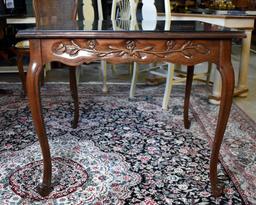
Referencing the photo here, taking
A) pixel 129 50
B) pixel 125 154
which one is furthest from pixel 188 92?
pixel 129 50

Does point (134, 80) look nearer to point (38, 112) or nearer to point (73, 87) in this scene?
point (73, 87)

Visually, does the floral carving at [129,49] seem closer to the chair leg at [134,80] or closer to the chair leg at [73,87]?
the chair leg at [73,87]

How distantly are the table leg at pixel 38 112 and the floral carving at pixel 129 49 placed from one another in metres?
0.11

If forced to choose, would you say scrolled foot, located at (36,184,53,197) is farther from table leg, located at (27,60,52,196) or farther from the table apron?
the table apron

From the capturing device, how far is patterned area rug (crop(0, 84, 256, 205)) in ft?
4.60

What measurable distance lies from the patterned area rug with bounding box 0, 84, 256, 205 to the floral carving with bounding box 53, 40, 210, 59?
639mm

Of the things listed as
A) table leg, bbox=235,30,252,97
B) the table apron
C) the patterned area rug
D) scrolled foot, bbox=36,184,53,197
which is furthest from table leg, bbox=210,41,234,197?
table leg, bbox=235,30,252,97

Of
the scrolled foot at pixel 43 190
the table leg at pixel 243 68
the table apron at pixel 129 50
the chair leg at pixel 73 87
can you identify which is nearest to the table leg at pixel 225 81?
the table apron at pixel 129 50

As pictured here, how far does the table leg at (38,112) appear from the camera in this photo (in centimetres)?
122

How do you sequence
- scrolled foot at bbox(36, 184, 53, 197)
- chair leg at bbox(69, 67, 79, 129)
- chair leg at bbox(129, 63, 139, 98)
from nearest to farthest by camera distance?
scrolled foot at bbox(36, 184, 53, 197) < chair leg at bbox(69, 67, 79, 129) < chair leg at bbox(129, 63, 139, 98)

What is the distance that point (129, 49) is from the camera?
3.98ft

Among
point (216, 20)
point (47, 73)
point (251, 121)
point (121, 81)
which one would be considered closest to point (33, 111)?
point (251, 121)

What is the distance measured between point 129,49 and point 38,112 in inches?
18.1

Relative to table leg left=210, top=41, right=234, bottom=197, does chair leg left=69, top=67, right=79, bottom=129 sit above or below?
below
